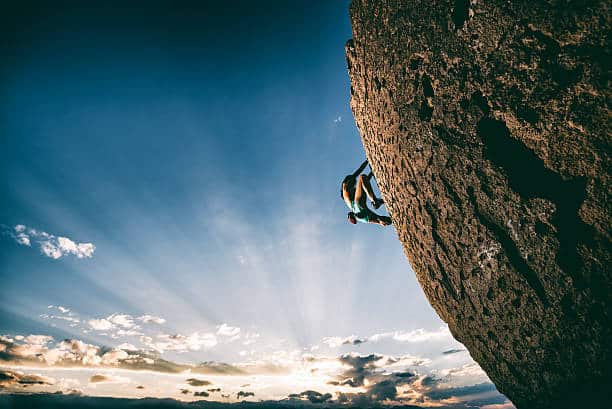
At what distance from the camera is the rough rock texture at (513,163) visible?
1742mm

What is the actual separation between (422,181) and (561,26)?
138cm

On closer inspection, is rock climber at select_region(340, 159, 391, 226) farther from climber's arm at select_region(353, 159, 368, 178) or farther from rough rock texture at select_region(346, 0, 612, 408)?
rough rock texture at select_region(346, 0, 612, 408)

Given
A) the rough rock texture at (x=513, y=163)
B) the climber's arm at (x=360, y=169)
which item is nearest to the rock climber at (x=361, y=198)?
the climber's arm at (x=360, y=169)

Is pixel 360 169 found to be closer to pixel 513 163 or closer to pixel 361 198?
pixel 361 198

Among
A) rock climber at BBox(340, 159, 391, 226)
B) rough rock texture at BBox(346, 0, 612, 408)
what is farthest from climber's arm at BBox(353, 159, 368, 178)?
rough rock texture at BBox(346, 0, 612, 408)

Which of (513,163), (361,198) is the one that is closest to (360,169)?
(361,198)

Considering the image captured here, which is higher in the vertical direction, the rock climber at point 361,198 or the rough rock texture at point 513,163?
the rock climber at point 361,198

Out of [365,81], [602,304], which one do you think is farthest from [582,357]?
[365,81]

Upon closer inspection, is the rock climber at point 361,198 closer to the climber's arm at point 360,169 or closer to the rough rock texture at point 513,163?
the climber's arm at point 360,169

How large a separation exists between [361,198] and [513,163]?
A: 300 cm

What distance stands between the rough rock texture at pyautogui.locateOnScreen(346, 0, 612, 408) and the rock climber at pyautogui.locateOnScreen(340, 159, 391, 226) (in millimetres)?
1890

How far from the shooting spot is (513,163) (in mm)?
2162

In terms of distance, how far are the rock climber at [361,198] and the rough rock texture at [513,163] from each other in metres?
1.89

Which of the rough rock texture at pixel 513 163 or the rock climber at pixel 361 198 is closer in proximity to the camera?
the rough rock texture at pixel 513 163
